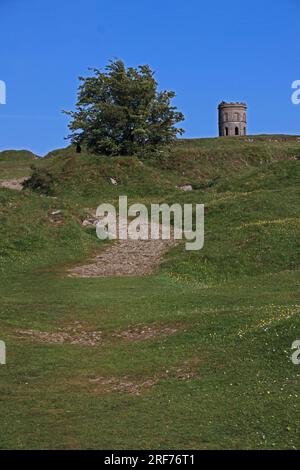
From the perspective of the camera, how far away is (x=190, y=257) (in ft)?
97.0

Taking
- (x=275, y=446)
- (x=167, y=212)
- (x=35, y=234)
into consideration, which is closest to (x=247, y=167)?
(x=167, y=212)

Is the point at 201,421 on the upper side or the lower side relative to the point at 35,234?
lower

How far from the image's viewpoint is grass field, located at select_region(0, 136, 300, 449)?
11.3m

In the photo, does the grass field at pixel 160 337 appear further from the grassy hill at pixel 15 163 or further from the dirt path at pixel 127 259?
the grassy hill at pixel 15 163

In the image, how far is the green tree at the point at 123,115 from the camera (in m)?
59.8

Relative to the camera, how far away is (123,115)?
5950 centimetres

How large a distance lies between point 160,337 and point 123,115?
145 ft

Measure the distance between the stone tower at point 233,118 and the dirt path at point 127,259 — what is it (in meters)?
78.8

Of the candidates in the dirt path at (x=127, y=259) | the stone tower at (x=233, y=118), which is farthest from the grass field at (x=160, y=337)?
the stone tower at (x=233, y=118)

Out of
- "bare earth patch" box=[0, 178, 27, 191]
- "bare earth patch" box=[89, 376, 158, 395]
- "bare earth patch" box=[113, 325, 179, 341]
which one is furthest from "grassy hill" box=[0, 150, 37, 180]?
"bare earth patch" box=[89, 376, 158, 395]

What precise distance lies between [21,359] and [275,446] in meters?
7.45

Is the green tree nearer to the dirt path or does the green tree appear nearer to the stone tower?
the dirt path

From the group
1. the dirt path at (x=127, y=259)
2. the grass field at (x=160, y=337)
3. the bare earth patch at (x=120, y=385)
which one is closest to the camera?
the grass field at (x=160, y=337)
